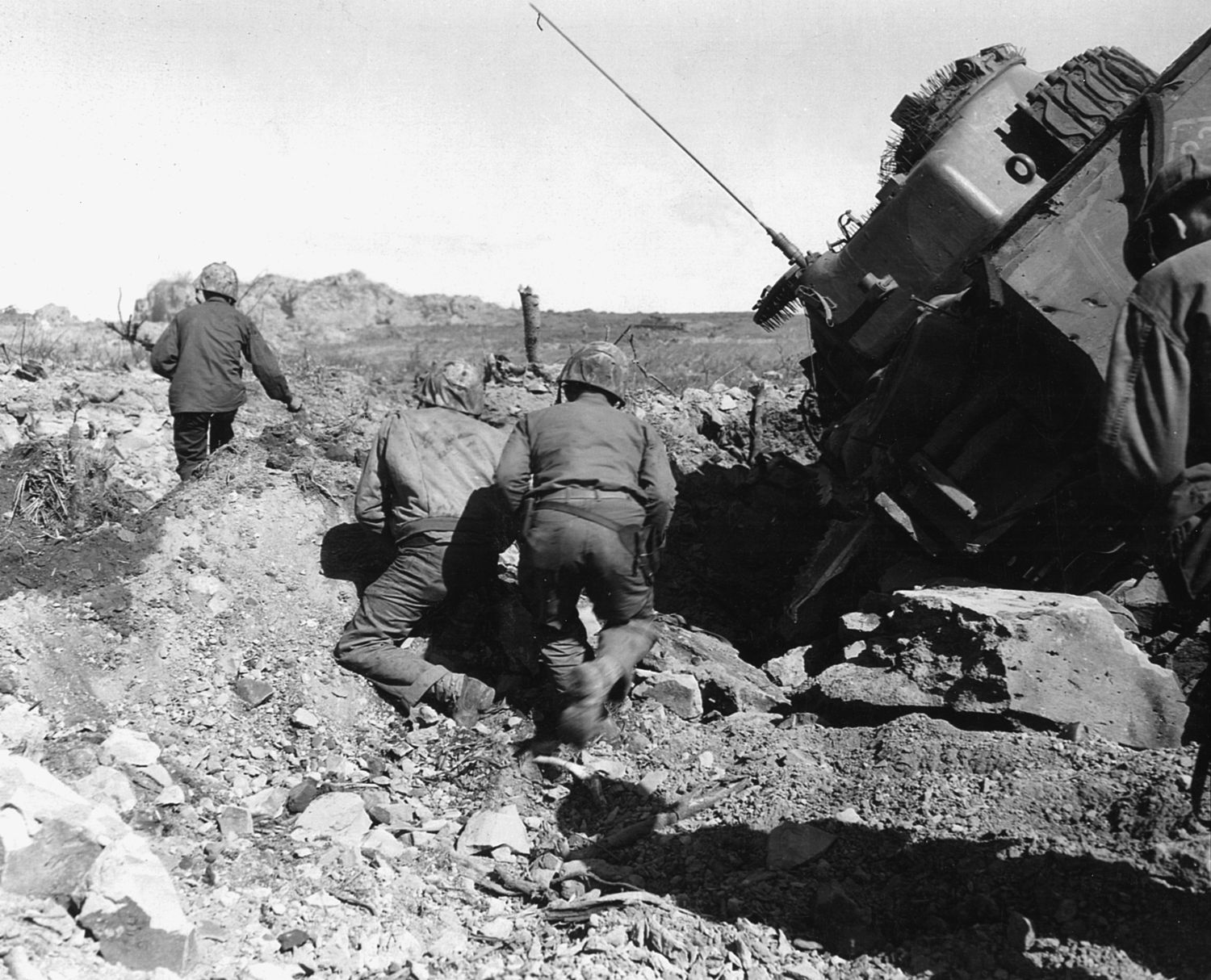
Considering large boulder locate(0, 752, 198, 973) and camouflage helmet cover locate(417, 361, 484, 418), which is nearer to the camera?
large boulder locate(0, 752, 198, 973)

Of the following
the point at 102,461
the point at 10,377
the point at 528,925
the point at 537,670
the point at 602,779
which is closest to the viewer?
the point at 528,925

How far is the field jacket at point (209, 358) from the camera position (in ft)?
21.1

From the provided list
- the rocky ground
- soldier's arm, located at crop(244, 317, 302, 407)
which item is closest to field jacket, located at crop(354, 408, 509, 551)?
the rocky ground

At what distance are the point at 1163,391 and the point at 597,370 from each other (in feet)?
9.37

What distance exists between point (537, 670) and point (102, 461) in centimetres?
302

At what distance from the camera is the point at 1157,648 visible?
515cm

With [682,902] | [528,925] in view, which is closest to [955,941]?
[682,902]

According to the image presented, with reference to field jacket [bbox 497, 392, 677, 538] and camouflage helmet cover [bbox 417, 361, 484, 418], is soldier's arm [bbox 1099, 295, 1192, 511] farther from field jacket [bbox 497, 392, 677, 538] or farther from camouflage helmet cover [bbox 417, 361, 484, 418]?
camouflage helmet cover [bbox 417, 361, 484, 418]

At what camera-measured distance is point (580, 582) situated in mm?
4703

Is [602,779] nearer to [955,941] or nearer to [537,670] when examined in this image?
[537,670]

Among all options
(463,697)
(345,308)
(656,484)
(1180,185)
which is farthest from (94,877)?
(345,308)

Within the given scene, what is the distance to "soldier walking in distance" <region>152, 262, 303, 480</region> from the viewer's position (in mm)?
6438

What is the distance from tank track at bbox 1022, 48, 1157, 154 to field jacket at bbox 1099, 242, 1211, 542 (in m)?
3.54

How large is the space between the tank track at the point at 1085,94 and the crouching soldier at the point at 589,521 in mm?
2872
